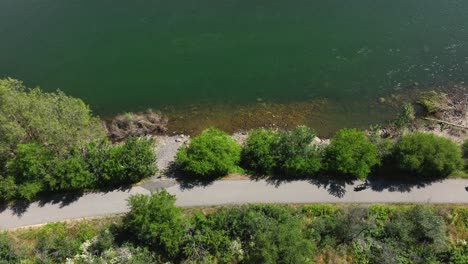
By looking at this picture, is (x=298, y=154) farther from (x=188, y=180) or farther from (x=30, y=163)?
(x=30, y=163)

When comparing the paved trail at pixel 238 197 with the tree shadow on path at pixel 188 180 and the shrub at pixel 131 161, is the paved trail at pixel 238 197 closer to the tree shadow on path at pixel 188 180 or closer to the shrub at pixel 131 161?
the tree shadow on path at pixel 188 180

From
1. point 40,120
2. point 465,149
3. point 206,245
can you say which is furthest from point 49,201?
point 465,149

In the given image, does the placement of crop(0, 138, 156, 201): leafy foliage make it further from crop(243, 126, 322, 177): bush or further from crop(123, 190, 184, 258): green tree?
crop(243, 126, 322, 177): bush

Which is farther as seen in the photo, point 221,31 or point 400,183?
point 221,31

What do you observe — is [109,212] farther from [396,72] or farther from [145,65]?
[396,72]

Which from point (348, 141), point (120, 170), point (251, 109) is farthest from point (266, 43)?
point (120, 170)
